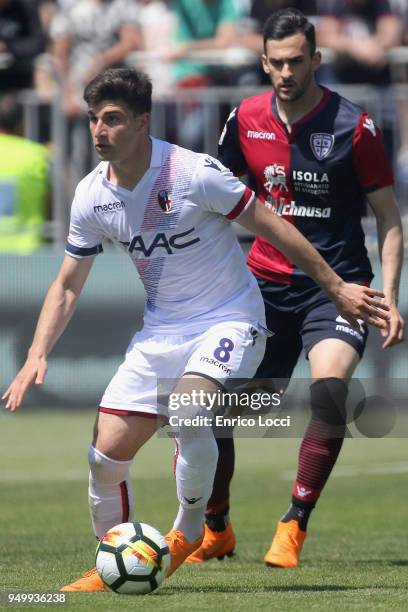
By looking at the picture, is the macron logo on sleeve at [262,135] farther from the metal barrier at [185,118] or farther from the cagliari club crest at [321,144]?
the metal barrier at [185,118]

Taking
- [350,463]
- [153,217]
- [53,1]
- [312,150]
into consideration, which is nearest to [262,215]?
[153,217]

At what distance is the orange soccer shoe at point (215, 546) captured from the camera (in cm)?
795

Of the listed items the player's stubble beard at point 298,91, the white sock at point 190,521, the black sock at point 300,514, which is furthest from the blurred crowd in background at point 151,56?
the white sock at point 190,521

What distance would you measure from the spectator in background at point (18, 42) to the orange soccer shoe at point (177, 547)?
10072mm

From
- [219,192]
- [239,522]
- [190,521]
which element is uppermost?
[219,192]

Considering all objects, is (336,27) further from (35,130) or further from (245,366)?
(245,366)

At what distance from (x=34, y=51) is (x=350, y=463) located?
20.5 feet

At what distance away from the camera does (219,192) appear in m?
6.56

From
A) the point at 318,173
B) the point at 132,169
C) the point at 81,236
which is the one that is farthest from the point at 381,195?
the point at 81,236

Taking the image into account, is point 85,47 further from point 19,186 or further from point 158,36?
point 19,186

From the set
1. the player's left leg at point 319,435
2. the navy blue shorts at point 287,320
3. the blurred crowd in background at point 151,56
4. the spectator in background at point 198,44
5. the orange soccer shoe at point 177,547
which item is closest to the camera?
the orange soccer shoe at point 177,547

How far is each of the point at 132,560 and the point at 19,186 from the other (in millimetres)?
9376

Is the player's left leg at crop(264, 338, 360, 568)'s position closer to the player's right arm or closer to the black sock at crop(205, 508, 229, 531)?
the black sock at crop(205, 508, 229, 531)

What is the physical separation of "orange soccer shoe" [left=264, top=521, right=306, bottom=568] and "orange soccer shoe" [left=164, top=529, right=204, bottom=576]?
89 centimetres
